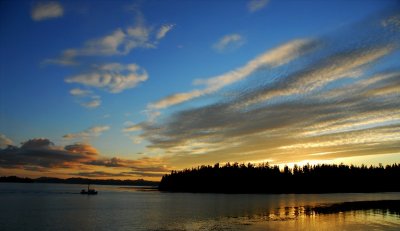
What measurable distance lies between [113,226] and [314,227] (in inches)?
1473

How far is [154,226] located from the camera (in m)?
62.8

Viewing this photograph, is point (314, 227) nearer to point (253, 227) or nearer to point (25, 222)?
point (253, 227)

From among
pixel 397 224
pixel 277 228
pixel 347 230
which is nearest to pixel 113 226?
pixel 277 228

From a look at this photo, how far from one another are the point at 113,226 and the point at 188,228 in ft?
47.1

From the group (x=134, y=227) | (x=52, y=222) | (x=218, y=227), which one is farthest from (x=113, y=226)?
(x=218, y=227)

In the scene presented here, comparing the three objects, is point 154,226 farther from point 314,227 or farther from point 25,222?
point 314,227

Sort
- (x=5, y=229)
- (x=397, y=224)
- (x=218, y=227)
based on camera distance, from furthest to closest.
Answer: (x=397, y=224), (x=218, y=227), (x=5, y=229)

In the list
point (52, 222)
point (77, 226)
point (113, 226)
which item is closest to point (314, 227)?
point (113, 226)

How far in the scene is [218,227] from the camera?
201 ft

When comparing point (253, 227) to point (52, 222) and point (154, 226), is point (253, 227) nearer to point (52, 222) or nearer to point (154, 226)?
point (154, 226)

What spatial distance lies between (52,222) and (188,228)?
1117 inches

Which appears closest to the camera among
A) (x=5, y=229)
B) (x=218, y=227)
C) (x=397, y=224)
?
(x=5, y=229)

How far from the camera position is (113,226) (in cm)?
6350

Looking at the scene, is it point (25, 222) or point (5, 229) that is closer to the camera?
point (5, 229)
